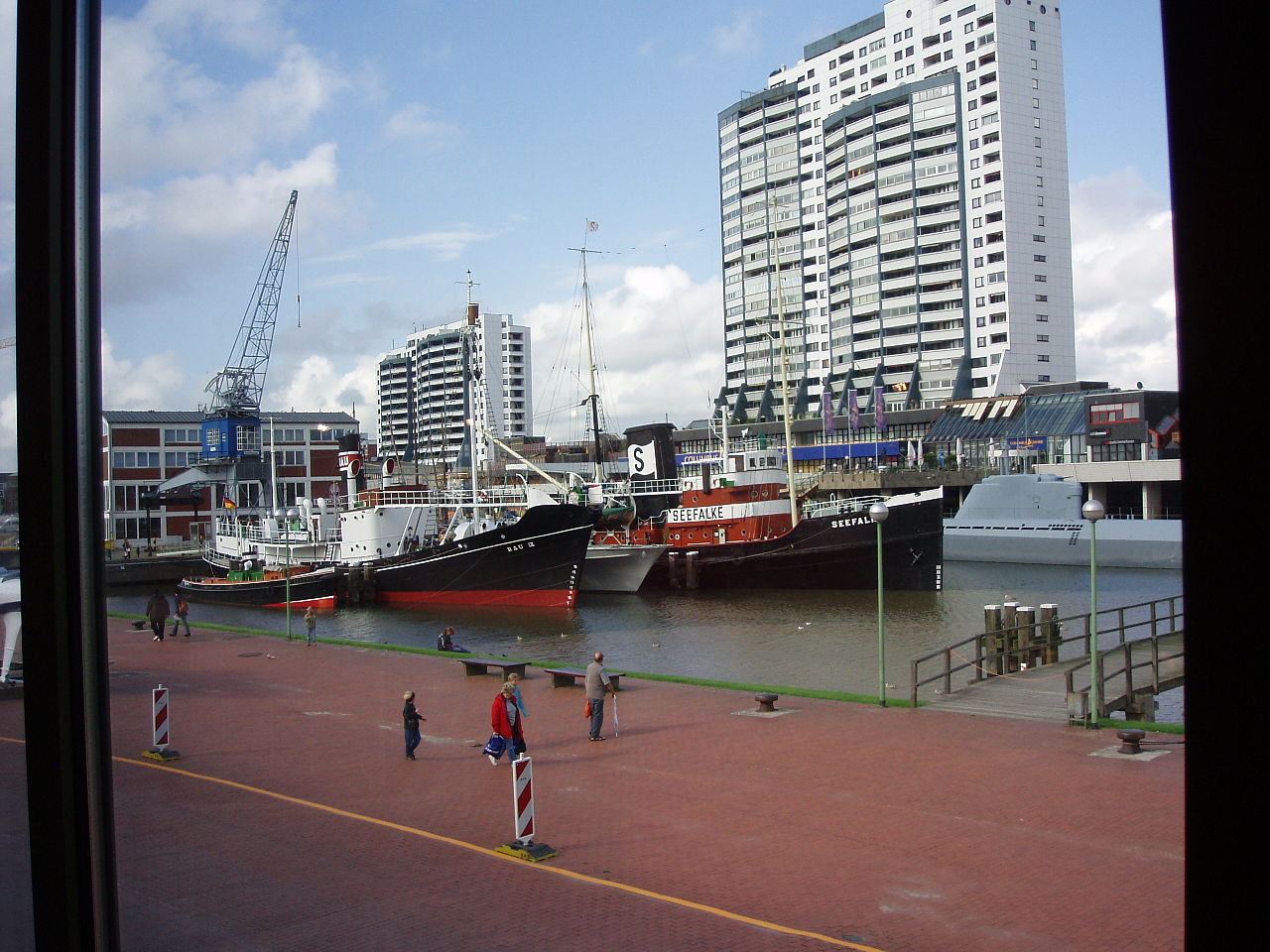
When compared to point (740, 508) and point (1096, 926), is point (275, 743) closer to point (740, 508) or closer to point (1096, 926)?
point (1096, 926)

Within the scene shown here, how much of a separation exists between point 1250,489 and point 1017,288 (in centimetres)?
6072

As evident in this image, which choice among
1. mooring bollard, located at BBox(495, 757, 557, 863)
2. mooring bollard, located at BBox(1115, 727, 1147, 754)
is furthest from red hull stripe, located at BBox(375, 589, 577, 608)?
mooring bollard, located at BBox(495, 757, 557, 863)

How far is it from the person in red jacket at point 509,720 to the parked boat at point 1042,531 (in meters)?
38.7

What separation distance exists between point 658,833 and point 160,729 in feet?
20.0

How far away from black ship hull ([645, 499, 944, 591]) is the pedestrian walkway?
24.2 meters

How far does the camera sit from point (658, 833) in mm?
8688

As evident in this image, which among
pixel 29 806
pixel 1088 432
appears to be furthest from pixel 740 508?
pixel 29 806

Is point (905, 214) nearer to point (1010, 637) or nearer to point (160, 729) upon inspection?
point (1010, 637)

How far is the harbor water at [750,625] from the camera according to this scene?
22281 mm

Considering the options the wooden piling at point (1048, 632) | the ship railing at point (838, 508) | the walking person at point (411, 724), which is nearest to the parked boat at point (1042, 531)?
the ship railing at point (838, 508)

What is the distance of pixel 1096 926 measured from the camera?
619cm

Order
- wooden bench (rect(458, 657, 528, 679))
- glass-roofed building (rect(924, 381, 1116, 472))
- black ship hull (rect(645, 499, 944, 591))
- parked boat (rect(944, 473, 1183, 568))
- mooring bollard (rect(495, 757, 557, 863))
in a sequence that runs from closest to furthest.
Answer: mooring bollard (rect(495, 757, 557, 863))
wooden bench (rect(458, 657, 528, 679))
black ship hull (rect(645, 499, 944, 591))
parked boat (rect(944, 473, 1183, 568))
glass-roofed building (rect(924, 381, 1116, 472))

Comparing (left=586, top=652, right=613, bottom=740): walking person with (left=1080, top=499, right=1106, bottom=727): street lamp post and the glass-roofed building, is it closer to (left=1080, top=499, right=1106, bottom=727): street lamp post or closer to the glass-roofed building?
(left=1080, top=499, right=1106, bottom=727): street lamp post

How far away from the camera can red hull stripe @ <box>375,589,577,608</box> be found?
35688 mm
